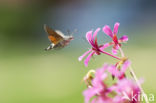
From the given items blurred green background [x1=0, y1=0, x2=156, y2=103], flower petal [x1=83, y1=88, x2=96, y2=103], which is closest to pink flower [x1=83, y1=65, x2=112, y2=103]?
flower petal [x1=83, y1=88, x2=96, y2=103]

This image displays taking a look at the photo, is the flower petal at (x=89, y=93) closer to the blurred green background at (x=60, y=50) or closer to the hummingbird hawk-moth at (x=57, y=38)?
the hummingbird hawk-moth at (x=57, y=38)

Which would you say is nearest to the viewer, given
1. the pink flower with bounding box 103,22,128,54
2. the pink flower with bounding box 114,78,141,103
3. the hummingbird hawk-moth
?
the pink flower with bounding box 114,78,141,103

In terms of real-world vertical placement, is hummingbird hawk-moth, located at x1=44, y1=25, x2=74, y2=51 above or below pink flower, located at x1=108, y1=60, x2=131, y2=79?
above

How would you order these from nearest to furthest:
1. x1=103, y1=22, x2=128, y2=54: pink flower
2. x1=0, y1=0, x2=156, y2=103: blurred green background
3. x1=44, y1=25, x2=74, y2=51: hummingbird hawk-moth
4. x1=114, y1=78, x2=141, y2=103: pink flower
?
1. x1=114, y1=78, x2=141, y2=103: pink flower
2. x1=103, y1=22, x2=128, y2=54: pink flower
3. x1=44, y1=25, x2=74, y2=51: hummingbird hawk-moth
4. x1=0, y1=0, x2=156, y2=103: blurred green background

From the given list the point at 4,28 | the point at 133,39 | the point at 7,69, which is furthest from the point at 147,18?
the point at 7,69

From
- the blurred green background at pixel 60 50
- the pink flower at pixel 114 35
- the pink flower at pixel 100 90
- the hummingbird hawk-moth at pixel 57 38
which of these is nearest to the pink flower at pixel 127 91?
the pink flower at pixel 100 90

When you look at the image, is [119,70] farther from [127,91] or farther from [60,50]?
[60,50]

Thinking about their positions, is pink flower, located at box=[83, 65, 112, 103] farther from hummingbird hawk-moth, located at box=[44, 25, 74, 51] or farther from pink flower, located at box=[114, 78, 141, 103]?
hummingbird hawk-moth, located at box=[44, 25, 74, 51]

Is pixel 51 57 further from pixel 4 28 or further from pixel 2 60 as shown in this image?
pixel 4 28
